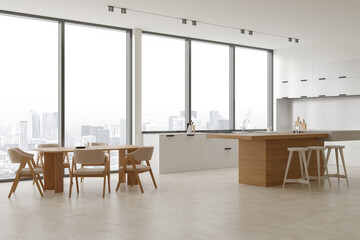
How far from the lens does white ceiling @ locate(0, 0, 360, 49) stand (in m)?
7.22

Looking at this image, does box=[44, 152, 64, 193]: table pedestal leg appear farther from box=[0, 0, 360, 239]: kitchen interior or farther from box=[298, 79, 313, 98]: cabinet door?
box=[298, 79, 313, 98]: cabinet door

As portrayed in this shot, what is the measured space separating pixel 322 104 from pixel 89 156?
22.3 feet

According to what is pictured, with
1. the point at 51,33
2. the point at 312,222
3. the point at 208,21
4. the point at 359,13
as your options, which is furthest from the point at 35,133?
the point at 359,13

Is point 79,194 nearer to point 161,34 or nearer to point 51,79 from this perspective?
point 51,79

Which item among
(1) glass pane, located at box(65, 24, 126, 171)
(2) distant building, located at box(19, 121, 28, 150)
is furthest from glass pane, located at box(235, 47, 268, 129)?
(2) distant building, located at box(19, 121, 28, 150)

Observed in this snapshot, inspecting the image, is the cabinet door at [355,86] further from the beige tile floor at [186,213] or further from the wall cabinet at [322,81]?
the beige tile floor at [186,213]

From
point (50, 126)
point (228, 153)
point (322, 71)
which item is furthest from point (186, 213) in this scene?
point (322, 71)

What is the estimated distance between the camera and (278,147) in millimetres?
7367

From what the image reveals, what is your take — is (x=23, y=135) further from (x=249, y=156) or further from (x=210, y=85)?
(x=210, y=85)

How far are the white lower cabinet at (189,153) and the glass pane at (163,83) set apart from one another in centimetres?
66

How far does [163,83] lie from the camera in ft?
32.2

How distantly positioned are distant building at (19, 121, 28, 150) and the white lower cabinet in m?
2.38

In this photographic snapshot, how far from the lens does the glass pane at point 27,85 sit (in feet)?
25.6

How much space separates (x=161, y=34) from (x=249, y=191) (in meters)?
4.40
